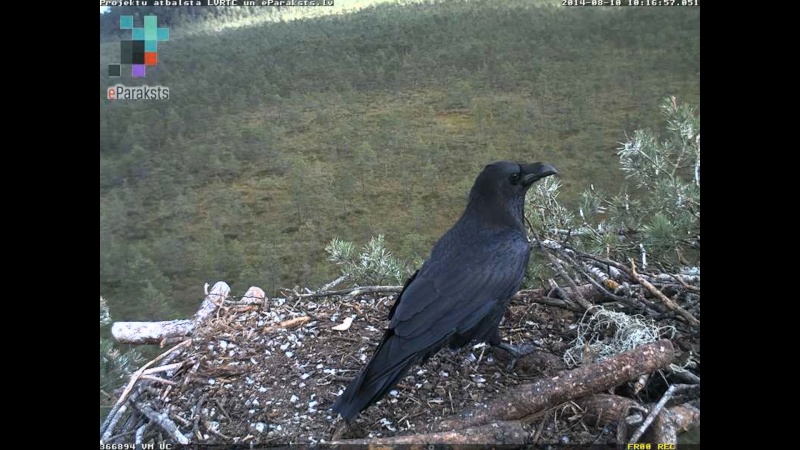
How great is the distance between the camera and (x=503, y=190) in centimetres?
328

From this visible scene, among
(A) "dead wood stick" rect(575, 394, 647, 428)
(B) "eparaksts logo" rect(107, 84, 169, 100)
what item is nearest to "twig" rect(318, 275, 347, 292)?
(B) "eparaksts logo" rect(107, 84, 169, 100)

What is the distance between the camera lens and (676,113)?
3.39m

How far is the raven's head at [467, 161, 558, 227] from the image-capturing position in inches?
128

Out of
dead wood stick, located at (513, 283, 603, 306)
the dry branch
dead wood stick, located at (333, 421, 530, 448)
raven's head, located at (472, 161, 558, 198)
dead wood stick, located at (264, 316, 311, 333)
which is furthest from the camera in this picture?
dead wood stick, located at (513, 283, 603, 306)

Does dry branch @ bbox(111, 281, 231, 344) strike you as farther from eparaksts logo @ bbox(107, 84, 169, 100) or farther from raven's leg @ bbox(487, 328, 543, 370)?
raven's leg @ bbox(487, 328, 543, 370)

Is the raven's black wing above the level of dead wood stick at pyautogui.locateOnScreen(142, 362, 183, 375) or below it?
above

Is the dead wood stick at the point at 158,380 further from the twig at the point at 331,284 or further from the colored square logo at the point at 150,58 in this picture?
the colored square logo at the point at 150,58

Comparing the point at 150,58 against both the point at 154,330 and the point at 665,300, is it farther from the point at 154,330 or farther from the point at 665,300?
the point at 665,300

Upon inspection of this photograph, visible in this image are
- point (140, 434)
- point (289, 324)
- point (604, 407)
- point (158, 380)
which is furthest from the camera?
point (289, 324)

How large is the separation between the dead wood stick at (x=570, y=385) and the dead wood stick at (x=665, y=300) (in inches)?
14.4

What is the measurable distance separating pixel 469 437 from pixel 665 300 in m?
1.39

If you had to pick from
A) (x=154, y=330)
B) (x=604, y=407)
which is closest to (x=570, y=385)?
(x=604, y=407)

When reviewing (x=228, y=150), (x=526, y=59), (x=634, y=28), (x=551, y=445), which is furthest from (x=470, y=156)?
(x=551, y=445)
